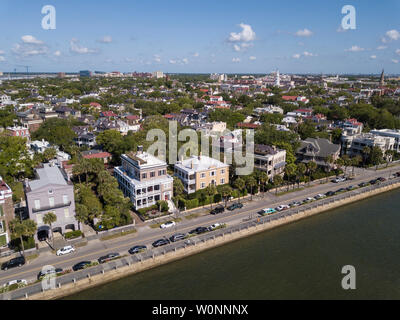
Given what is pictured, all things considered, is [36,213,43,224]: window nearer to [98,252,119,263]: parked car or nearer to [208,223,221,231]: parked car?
[98,252,119,263]: parked car

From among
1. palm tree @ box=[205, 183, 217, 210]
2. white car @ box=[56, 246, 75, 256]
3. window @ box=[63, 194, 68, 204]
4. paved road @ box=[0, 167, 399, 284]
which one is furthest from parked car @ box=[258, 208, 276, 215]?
window @ box=[63, 194, 68, 204]

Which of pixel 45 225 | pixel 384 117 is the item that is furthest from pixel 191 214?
pixel 384 117

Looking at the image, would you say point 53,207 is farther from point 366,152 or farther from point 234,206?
point 366,152

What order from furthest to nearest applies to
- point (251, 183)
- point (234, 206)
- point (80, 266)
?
point (251, 183)
point (234, 206)
point (80, 266)

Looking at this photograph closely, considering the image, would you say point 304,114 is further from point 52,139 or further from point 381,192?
point 52,139

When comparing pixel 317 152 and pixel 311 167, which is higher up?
pixel 317 152

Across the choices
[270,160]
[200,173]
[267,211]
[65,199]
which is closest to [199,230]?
[200,173]

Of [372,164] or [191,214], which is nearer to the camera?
[191,214]
